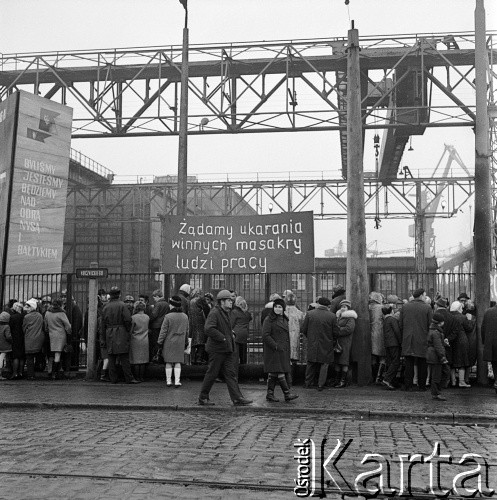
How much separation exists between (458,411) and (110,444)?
17.1ft

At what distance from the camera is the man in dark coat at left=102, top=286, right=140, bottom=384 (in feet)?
48.3

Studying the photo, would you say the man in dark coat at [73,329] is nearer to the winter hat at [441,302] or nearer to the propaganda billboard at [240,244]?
the propaganda billboard at [240,244]

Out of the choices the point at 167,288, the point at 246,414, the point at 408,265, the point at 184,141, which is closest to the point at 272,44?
the point at 184,141

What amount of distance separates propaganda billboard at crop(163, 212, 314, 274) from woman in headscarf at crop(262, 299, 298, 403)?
117 inches

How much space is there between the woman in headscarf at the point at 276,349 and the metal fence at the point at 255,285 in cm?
291

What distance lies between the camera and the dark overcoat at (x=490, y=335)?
1352 centimetres

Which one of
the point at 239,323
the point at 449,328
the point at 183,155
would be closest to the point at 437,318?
the point at 449,328

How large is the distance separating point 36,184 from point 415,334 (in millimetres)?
10451

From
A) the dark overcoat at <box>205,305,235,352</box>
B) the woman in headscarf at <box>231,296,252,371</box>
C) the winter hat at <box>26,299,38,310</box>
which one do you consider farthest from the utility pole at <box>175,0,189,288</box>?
the dark overcoat at <box>205,305,235,352</box>

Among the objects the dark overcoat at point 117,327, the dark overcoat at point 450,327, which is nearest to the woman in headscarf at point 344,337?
the dark overcoat at point 450,327

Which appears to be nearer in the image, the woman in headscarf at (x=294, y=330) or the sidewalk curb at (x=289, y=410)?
the sidewalk curb at (x=289, y=410)

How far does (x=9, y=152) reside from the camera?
18.8m

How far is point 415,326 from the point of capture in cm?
1355

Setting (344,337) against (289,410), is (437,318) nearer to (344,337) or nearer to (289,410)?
(344,337)
